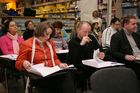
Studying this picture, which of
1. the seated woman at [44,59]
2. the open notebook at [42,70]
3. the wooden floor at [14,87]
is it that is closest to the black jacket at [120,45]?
the seated woman at [44,59]

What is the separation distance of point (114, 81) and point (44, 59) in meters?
1.34

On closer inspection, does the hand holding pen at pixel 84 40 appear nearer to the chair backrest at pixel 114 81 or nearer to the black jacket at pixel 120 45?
the black jacket at pixel 120 45

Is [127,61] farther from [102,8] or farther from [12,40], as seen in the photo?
[102,8]

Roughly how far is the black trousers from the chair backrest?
2.87ft

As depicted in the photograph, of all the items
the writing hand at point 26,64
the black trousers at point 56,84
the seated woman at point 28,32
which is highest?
the writing hand at point 26,64

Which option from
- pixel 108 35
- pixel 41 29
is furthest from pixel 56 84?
pixel 108 35

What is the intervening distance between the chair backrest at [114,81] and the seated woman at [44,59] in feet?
2.95

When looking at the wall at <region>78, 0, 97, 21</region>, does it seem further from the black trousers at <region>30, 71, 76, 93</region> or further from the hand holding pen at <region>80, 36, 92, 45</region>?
the black trousers at <region>30, 71, 76, 93</region>

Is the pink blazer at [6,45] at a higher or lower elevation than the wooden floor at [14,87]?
higher

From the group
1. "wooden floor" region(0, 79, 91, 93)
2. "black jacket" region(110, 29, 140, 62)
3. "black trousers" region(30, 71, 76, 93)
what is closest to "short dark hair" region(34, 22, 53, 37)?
"black trousers" region(30, 71, 76, 93)

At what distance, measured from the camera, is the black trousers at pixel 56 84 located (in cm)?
329

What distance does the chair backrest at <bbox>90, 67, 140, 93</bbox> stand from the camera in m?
2.38

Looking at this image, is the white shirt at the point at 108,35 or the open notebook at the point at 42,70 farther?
the white shirt at the point at 108,35

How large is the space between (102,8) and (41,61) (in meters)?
6.11
